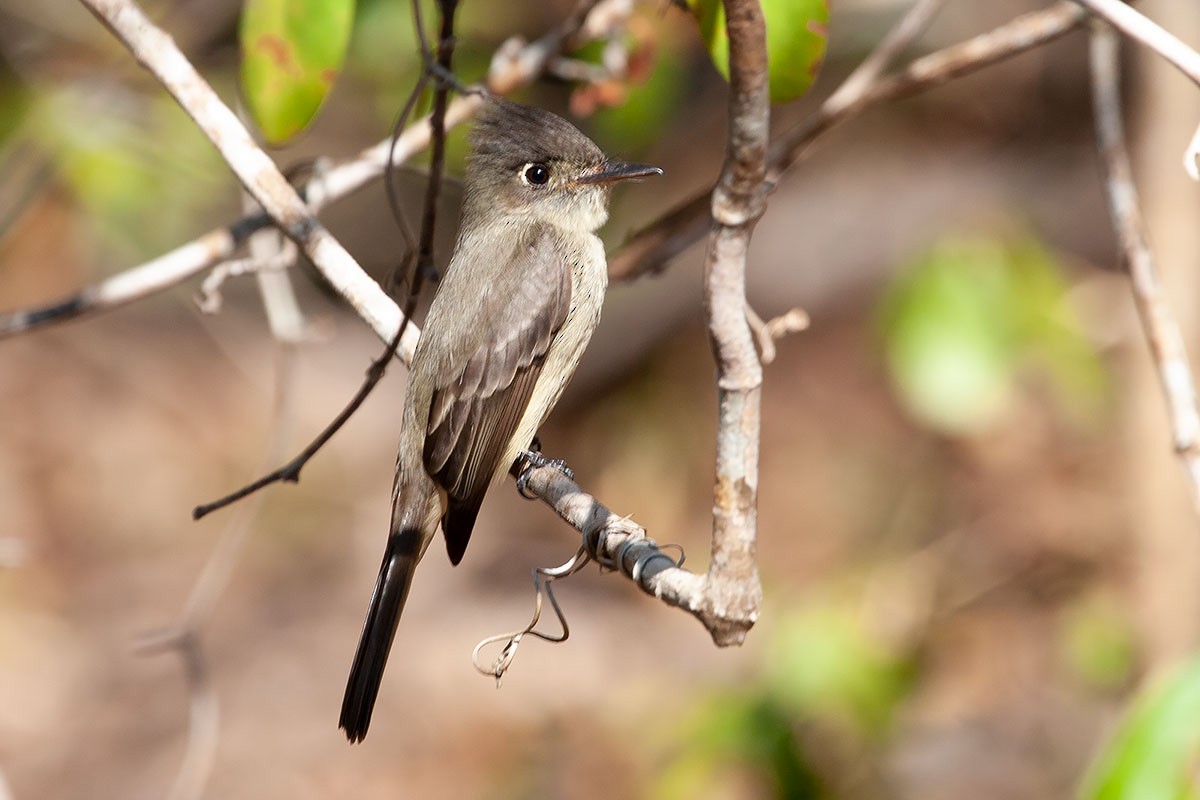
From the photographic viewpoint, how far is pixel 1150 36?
84.1 inches

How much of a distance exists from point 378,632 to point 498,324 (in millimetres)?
925

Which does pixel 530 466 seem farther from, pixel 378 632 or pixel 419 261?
pixel 419 261

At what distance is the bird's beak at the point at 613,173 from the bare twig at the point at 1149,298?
121 centimetres

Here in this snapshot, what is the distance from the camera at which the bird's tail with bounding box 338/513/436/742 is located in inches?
119

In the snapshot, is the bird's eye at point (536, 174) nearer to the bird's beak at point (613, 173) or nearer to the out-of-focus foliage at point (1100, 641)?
the bird's beak at point (613, 173)

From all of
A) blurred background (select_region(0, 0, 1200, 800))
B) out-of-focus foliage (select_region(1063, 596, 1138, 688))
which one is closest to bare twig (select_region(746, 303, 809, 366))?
blurred background (select_region(0, 0, 1200, 800))

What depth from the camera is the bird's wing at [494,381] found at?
3.42 meters

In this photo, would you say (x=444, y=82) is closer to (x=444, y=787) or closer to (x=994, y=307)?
(x=994, y=307)

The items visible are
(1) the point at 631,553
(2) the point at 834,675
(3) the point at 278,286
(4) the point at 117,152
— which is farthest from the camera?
(4) the point at 117,152

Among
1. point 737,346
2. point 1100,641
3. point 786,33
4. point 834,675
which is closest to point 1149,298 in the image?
point 786,33

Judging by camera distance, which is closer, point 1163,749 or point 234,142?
point 1163,749

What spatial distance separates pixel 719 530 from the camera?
2.15 metres

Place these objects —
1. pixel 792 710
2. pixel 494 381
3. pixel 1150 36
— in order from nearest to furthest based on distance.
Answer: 1. pixel 1150 36
2. pixel 494 381
3. pixel 792 710

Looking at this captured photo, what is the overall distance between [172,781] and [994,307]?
13.5 feet
